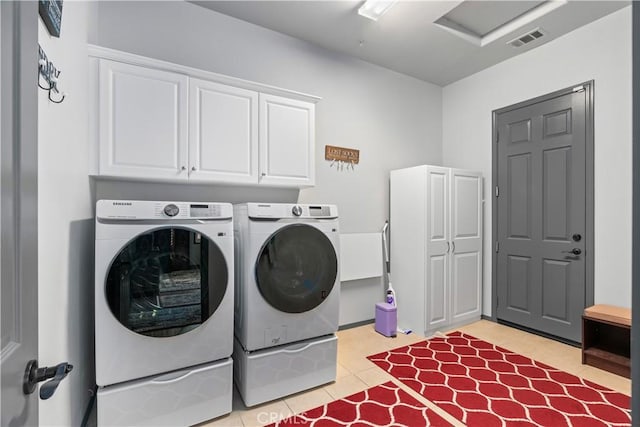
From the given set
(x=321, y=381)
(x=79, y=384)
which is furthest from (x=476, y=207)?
(x=79, y=384)

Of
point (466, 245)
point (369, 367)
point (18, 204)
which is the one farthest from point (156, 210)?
point (466, 245)

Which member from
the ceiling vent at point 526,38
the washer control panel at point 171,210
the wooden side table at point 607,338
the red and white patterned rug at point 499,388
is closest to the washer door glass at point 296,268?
the washer control panel at point 171,210

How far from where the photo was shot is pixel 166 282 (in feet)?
5.36

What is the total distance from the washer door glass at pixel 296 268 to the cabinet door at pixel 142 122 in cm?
78

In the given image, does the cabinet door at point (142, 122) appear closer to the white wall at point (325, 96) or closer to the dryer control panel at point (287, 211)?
the white wall at point (325, 96)

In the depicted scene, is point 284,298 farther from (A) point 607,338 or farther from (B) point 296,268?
(A) point 607,338

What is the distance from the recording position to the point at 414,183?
3053mm

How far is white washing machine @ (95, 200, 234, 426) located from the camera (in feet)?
5.00

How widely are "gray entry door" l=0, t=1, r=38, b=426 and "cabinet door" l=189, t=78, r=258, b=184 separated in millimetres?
1342

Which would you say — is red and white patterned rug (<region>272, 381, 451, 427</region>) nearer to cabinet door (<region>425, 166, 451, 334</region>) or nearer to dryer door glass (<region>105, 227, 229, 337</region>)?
dryer door glass (<region>105, 227, 229, 337</region>)

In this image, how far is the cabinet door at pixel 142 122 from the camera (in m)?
1.77

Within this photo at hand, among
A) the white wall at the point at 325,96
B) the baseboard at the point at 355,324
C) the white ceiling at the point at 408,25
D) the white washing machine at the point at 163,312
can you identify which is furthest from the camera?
the baseboard at the point at 355,324

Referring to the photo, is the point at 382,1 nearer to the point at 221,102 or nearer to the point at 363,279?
the point at 221,102

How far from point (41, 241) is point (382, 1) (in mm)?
2495
